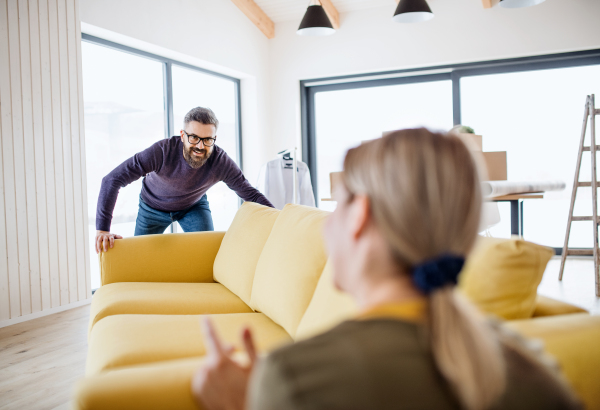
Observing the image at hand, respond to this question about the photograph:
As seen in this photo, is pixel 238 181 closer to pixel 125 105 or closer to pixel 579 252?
pixel 125 105

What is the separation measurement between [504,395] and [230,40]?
542 centimetres

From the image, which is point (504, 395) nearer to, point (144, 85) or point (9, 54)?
point (9, 54)

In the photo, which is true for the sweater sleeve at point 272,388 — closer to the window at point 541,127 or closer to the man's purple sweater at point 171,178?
the man's purple sweater at point 171,178

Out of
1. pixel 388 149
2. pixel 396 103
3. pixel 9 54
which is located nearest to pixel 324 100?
pixel 396 103

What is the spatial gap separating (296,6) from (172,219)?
3.72 metres

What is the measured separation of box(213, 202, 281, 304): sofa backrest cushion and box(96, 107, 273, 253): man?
1.53ft

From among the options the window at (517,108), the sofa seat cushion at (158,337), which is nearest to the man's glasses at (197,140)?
the sofa seat cushion at (158,337)

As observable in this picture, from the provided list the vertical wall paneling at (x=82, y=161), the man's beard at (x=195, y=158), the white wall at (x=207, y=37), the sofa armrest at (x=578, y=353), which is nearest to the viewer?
the sofa armrest at (x=578, y=353)

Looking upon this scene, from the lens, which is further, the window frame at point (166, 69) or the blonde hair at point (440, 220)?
the window frame at point (166, 69)

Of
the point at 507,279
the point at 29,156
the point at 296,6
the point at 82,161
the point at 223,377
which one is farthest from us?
the point at 296,6

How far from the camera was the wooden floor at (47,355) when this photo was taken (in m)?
2.04

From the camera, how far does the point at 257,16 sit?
5.83 metres

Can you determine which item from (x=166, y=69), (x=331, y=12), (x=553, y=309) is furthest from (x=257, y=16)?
(x=553, y=309)

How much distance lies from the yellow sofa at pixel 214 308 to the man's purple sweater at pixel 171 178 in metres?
0.35
